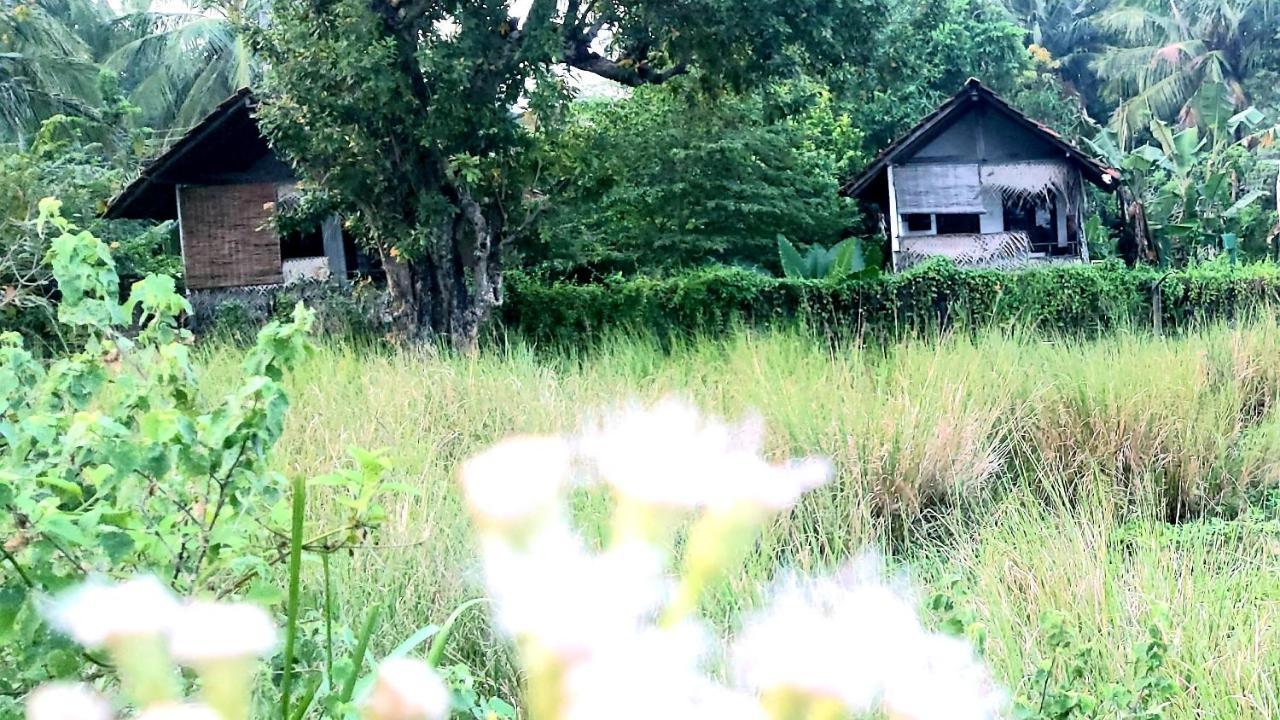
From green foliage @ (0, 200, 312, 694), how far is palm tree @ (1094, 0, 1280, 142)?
28.7 metres

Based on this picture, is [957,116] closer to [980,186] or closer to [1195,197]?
[980,186]

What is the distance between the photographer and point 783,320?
8.73 m

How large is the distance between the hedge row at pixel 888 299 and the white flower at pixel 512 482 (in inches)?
339

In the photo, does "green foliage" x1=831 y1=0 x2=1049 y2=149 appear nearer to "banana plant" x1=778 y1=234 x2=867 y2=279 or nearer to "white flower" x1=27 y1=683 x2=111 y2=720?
"banana plant" x1=778 y1=234 x2=867 y2=279

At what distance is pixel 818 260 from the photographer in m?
13.1

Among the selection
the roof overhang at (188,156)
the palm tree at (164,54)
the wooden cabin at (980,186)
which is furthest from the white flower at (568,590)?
the palm tree at (164,54)

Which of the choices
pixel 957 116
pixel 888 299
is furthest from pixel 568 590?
pixel 957 116

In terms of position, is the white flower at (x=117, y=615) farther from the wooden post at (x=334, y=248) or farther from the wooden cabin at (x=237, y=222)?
the wooden post at (x=334, y=248)

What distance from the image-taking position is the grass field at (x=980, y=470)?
2172 mm

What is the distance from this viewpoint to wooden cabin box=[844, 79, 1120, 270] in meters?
14.6

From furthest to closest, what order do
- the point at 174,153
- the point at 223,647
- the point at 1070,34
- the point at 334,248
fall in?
the point at 1070,34 → the point at 334,248 → the point at 174,153 → the point at 223,647

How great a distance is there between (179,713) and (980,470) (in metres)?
3.85

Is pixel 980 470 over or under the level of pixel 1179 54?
under

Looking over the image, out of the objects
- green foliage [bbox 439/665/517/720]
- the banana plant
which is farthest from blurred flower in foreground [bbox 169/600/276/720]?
the banana plant
